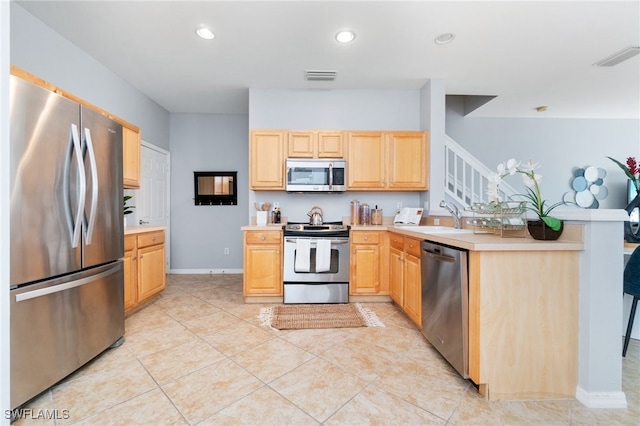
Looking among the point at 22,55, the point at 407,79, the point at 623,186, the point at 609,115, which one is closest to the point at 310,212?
the point at 407,79

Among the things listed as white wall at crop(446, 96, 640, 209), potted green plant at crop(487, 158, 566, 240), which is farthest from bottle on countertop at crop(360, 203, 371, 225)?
white wall at crop(446, 96, 640, 209)

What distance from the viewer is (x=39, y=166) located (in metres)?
1.52

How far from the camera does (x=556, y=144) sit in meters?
5.12

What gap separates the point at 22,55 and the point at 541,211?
4035 mm

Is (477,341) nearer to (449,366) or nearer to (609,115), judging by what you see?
(449,366)

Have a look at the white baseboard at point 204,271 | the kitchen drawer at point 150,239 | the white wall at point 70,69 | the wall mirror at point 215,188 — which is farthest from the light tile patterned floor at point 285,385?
the wall mirror at point 215,188

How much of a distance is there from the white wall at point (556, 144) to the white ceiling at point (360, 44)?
1.09 m

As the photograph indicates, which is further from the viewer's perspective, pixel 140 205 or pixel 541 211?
pixel 140 205

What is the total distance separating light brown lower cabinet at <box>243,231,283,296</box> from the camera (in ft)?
10.5

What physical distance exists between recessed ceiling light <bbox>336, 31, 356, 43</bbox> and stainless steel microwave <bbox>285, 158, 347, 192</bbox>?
136 centimetres

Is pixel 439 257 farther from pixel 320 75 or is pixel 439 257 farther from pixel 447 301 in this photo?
pixel 320 75

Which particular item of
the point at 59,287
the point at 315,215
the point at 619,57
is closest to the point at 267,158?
the point at 315,215

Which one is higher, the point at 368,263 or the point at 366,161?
the point at 366,161
